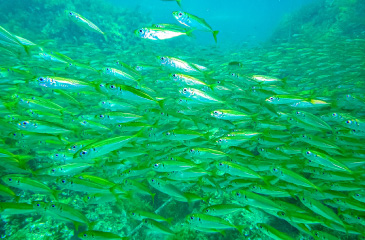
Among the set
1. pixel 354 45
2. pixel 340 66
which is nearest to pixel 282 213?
pixel 340 66

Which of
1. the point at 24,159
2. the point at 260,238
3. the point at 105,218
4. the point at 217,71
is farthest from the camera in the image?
the point at 217,71

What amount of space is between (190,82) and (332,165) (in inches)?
111

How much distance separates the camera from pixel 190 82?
3.98 metres

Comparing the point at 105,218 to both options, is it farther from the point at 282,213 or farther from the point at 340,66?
the point at 340,66

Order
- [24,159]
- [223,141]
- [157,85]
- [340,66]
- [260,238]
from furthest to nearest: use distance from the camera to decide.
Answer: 1. [157,85]
2. [340,66]
3. [260,238]
4. [223,141]
5. [24,159]

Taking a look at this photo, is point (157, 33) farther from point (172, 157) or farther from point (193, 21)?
point (172, 157)

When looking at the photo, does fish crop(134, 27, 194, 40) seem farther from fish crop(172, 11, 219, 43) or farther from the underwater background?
fish crop(172, 11, 219, 43)

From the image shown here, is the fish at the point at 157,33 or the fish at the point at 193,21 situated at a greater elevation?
the fish at the point at 193,21

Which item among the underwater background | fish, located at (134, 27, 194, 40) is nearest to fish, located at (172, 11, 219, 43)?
the underwater background

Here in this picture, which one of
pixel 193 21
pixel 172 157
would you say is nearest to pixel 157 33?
pixel 193 21

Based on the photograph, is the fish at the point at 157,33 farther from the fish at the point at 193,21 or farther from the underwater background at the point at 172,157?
the fish at the point at 193,21

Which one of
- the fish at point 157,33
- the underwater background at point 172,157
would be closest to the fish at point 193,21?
the underwater background at point 172,157

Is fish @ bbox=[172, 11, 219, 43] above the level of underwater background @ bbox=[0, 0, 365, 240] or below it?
above

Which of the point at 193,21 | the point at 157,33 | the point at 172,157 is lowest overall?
the point at 172,157
